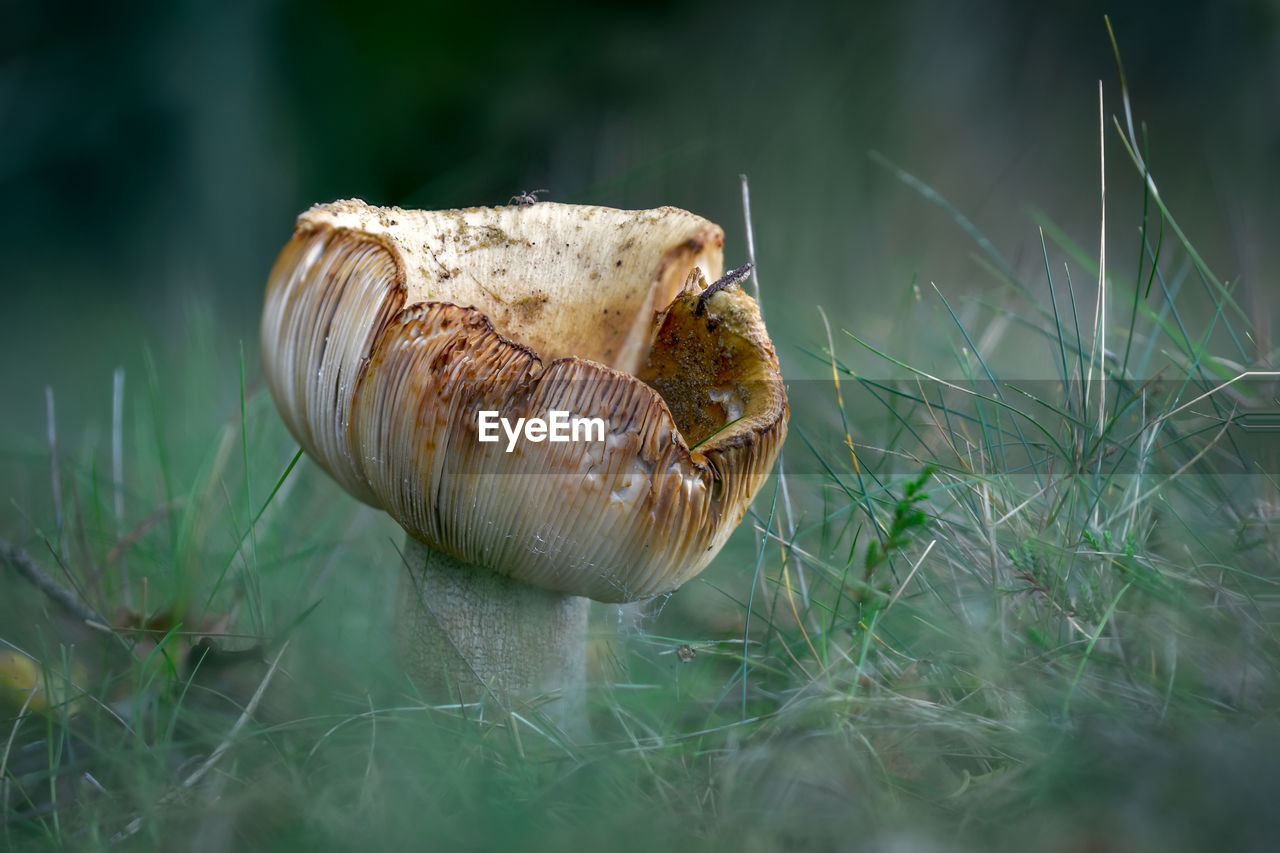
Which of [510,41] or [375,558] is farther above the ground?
[510,41]

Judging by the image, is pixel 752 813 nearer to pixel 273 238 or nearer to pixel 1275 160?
pixel 273 238

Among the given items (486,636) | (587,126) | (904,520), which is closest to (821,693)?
(904,520)

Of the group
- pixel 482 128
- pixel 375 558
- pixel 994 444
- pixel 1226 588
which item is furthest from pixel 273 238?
pixel 1226 588

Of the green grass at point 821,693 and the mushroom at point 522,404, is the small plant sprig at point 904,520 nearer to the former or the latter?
the green grass at point 821,693

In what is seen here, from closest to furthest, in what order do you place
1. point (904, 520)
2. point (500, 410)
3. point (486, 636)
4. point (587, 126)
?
1. point (500, 410)
2. point (904, 520)
3. point (486, 636)
4. point (587, 126)

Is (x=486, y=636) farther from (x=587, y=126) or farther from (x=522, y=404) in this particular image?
(x=587, y=126)

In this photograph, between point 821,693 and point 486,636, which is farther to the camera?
point 486,636
